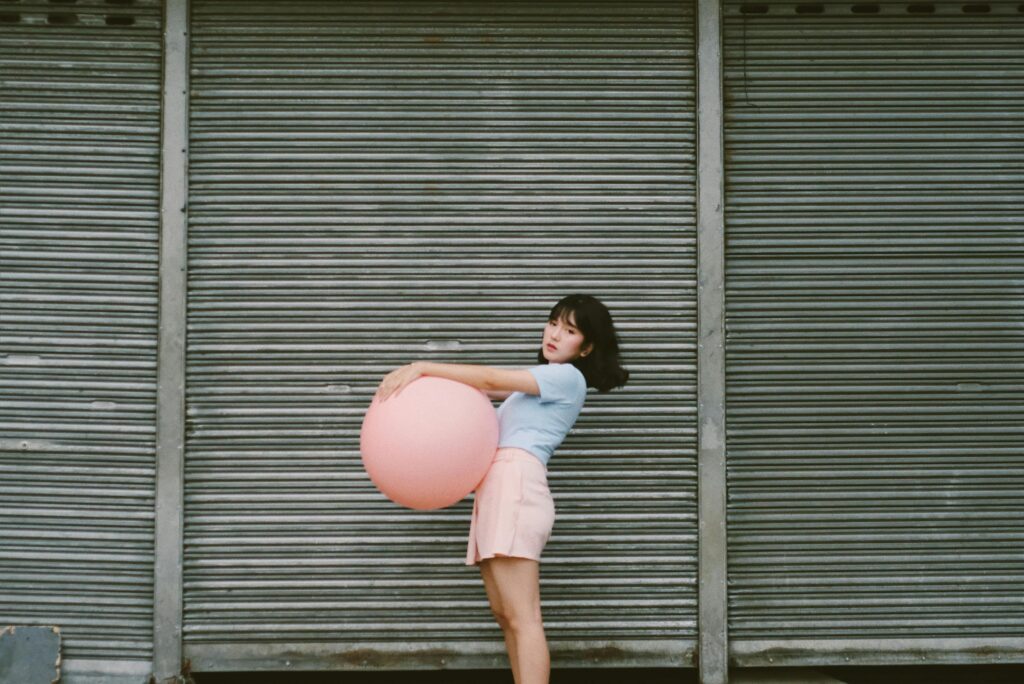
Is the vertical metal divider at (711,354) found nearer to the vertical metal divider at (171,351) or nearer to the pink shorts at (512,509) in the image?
the pink shorts at (512,509)

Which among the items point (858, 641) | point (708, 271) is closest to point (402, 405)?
point (708, 271)

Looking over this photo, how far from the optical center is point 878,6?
4.33m

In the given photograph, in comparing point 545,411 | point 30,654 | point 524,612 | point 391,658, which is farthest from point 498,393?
point 30,654

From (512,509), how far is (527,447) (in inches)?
10.8

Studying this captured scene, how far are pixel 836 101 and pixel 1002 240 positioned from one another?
1171 mm

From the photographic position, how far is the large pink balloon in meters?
2.95

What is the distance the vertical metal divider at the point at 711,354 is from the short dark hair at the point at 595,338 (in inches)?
38.6

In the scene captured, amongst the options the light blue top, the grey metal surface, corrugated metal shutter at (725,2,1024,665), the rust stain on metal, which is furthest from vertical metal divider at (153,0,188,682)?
corrugated metal shutter at (725,2,1024,665)

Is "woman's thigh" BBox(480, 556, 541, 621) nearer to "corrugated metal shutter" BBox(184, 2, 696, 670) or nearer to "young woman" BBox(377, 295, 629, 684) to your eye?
"young woman" BBox(377, 295, 629, 684)

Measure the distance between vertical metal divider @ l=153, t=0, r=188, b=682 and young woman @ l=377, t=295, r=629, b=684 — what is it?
1581 mm

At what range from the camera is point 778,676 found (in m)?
4.24

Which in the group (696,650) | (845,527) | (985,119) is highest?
(985,119)

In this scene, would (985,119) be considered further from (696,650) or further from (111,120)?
(111,120)

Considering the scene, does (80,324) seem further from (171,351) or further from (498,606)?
(498,606)
